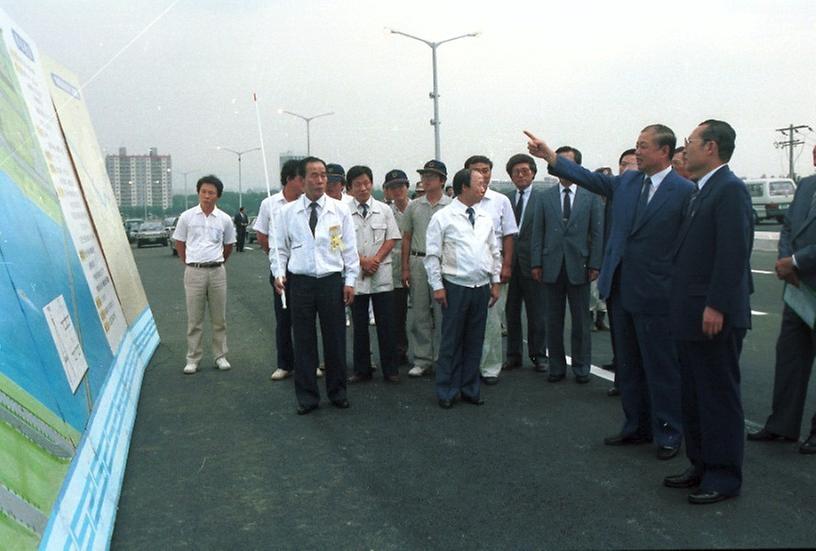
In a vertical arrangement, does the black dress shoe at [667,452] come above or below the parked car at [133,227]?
below

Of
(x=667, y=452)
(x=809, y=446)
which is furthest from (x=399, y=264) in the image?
(x=809, y=446)

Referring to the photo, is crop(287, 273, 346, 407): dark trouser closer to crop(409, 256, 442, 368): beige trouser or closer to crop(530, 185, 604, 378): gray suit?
crop(409, 256, 442, 368): beige trouser

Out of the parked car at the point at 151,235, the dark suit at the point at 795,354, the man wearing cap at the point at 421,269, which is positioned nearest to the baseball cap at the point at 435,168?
the man wearing cap at the point at 421,269

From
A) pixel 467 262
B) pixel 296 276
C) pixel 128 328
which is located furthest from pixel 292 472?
pixel 128 328

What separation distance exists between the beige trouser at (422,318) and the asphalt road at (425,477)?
40 cm

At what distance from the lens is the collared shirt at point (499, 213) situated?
6.09 metres

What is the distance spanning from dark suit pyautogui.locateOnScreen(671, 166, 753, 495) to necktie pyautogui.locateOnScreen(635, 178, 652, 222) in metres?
0.70

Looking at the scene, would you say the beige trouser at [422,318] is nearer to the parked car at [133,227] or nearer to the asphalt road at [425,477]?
the asphalt road at [425,477]

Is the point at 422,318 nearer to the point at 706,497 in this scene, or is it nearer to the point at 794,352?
the point at 794,352

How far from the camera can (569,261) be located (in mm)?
6336

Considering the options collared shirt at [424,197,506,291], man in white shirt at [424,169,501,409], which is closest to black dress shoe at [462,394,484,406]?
man in white shirt at [424,169,501,409]

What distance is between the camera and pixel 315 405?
5.52m

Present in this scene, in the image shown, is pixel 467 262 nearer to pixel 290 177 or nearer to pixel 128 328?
pixel 290 177

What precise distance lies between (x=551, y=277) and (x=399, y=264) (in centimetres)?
150
